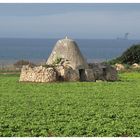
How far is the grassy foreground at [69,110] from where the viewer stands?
9.84 meters

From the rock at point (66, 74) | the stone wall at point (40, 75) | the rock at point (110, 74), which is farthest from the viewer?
the rock at point (110, 74)

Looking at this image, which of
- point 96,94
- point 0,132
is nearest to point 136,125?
point 0,132

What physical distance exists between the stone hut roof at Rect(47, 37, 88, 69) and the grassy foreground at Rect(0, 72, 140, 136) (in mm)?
3517

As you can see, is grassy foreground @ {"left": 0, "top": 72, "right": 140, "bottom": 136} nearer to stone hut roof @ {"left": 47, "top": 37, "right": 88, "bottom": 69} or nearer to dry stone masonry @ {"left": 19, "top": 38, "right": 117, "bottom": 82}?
dry stone masonry @ {"left": 19, "top": 38, "right": 117, "bottom": 82}

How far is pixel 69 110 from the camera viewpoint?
12320 millimetres

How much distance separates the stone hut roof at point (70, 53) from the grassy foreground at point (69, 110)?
3517mm

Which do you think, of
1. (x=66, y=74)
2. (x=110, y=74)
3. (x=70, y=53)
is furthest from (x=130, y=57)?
(x=66, y=74)

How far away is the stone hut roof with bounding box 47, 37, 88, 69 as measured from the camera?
21750mm

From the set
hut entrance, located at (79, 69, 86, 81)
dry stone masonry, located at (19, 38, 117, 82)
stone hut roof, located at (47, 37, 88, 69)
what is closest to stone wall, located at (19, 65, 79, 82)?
dry stone masonry, located at (19, 38, 117, 82)

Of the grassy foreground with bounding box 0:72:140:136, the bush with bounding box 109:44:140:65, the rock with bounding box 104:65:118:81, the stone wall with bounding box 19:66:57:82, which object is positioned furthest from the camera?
the bush with bounding box 109:44:140:65

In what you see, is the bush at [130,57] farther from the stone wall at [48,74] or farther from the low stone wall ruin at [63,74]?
the stone wall at [48,74]

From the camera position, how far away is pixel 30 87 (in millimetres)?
18172

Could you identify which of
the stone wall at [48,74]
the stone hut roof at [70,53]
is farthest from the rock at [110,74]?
the stone wall at [48,74]

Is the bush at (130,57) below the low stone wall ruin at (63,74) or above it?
above
